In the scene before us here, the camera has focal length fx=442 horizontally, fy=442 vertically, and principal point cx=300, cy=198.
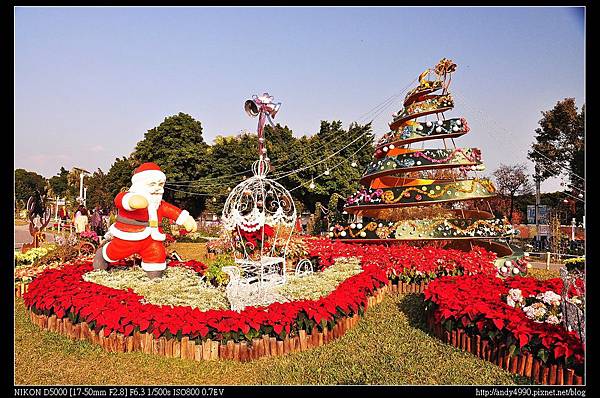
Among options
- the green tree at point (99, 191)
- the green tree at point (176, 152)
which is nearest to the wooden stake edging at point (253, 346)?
the green tree at point (176, 152)

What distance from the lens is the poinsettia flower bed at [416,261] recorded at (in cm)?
947

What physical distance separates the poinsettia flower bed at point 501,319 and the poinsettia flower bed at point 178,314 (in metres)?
1.41

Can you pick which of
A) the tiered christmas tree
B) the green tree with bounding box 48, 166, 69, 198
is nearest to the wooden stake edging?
the tiered christmas tree

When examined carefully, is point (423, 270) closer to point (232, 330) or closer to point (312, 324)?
point (312, 324)

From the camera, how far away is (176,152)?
3053cm

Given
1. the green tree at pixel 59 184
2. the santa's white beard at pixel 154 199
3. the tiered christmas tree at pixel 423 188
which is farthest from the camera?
the green tree at pixel 59 184

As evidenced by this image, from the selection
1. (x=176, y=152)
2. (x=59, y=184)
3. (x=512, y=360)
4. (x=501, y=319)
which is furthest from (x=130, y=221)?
(x=59, y=184)

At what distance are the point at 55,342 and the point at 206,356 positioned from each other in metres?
2.18

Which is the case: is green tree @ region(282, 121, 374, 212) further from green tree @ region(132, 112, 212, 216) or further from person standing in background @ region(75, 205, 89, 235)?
person standing in background @ region(75, 205, 89, 235)

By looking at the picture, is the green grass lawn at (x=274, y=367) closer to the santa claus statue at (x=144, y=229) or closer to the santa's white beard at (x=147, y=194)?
the santa claus statue at (x=144, y=229)

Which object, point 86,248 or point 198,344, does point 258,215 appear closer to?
point 198,344

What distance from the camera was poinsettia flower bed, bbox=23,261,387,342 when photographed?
17.6ft

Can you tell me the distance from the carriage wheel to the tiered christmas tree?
21.4ft

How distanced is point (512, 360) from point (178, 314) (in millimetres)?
3983
